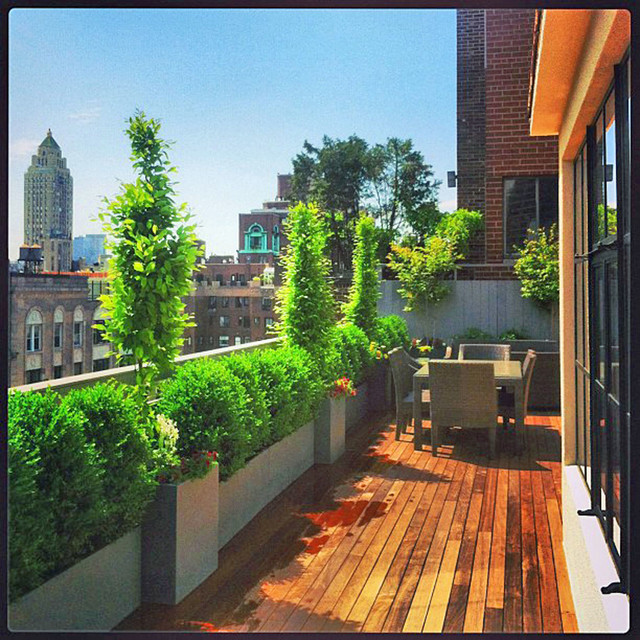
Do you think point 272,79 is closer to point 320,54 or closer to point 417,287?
point 320,54

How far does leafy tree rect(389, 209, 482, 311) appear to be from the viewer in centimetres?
1153

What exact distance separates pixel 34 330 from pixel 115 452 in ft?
73.1

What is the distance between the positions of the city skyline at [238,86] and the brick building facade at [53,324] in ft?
36.1

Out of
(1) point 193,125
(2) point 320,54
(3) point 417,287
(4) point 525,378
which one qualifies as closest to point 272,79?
(2) point 320,54

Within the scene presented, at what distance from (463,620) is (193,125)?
70.4 m

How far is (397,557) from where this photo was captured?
3764 millimetres

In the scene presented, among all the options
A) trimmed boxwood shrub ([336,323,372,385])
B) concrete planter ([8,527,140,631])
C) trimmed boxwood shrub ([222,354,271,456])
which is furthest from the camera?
trimmed boxwood shrub ([336,323,372,385])

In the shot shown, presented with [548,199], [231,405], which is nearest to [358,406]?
[231,405]

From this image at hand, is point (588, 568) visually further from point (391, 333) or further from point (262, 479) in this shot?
point (391, 333)

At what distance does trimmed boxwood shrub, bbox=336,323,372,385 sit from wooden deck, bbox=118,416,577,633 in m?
1.35

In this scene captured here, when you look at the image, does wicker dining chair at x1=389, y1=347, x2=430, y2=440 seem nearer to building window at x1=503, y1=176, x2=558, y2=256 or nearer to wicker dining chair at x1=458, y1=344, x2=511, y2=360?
wicker dining chair at x1=458, y1=344, x2=511, y2=360

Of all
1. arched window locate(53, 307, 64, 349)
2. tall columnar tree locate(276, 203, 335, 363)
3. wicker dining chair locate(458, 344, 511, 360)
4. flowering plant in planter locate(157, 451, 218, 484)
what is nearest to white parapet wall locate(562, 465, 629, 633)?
flowering plant in planter locate(157, 451, 218, 484)

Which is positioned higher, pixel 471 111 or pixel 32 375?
Result: pixel 471 111

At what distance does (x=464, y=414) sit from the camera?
5.78 meters
